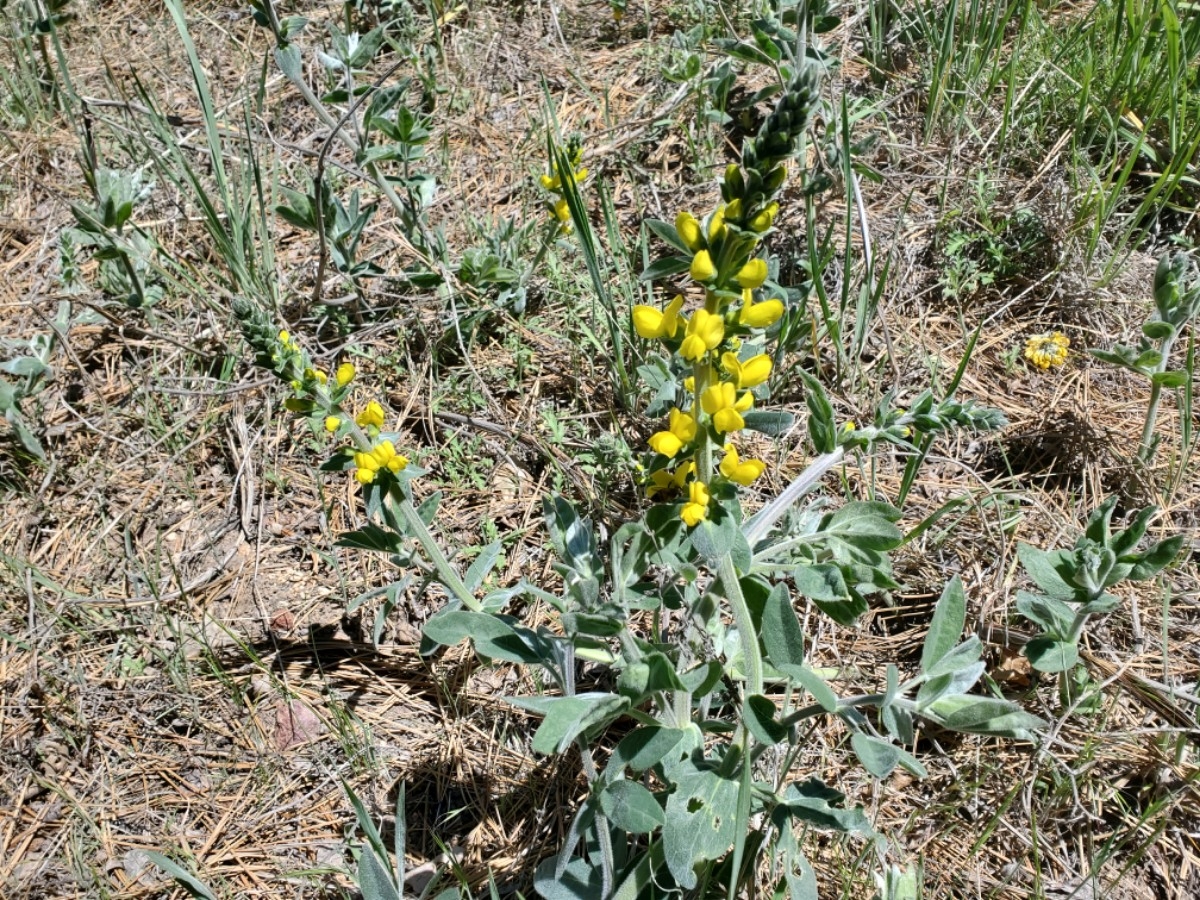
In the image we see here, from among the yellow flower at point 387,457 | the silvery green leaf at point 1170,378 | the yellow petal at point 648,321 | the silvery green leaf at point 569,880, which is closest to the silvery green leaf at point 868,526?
the yellow petal at point 648,321

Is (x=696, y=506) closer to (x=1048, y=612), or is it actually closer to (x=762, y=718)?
(x=762, y=718)

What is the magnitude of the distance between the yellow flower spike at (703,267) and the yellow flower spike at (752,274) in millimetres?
42

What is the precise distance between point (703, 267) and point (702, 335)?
0.10m

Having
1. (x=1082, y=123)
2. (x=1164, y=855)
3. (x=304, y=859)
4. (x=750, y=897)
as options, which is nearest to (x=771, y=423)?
(x=750, y=897)

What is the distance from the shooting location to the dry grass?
214 cm

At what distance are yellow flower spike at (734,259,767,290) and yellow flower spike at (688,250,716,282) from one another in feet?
0.14

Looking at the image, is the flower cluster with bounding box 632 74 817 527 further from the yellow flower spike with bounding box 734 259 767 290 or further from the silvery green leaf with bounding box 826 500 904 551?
the silvery green leaf with bounding box 826 500 904 551

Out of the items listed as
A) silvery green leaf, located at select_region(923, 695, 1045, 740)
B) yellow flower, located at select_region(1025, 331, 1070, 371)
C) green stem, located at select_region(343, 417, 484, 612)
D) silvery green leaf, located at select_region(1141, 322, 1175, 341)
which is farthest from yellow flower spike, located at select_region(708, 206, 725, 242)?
yellow flower, located at select_region(1025, 331, 1070, 371)

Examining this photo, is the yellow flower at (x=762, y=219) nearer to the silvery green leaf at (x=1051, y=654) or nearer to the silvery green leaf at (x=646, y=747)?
the silvery green leaf at (x=646, y=747)

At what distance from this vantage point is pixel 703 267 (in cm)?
136

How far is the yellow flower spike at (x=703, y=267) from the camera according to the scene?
1359 millimetres

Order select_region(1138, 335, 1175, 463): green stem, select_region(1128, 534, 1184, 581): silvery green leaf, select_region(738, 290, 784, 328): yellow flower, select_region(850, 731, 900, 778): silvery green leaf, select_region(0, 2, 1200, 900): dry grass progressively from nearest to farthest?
1. select_region(738, 290, 784, 328): yellow flower
2. select_region(850, 731, 900, 778): silvery green leaf
3. select_region(1128, 534, 1184, 581): silvery green leaf
4. select_region(0, 2, 1200, 900): dry grass
5. select_region(1138, 335, 1175, 463): green stem

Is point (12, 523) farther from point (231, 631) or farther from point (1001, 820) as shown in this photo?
point (1001, 820)

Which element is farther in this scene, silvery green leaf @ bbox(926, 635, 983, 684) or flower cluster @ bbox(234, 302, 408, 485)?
flower cluster @ bbox(234, 302, 408, 485)
